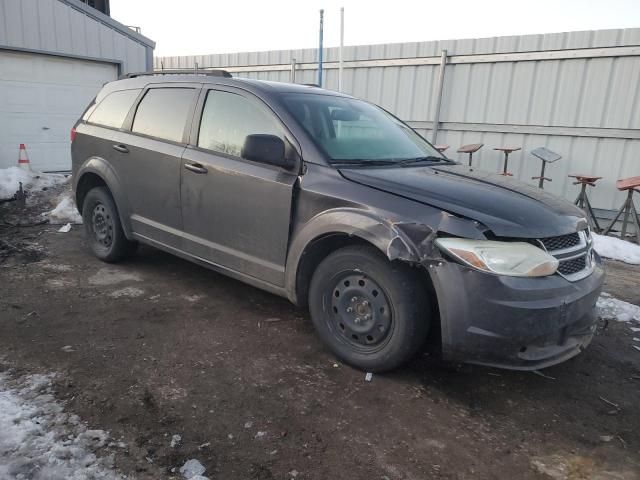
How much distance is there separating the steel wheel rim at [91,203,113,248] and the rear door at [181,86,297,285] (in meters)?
1.32

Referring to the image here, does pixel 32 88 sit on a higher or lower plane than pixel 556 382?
higher

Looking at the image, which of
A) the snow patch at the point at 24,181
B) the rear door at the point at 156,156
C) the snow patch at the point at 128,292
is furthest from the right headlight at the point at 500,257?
the snow patch at the point at 24,181

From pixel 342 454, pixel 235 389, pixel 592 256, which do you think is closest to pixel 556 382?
pixel 592 256

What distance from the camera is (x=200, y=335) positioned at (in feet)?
11.5

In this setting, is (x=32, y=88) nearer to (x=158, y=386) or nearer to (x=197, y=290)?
(x=197, y=290)

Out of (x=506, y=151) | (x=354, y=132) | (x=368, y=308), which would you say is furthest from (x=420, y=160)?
(x=506, y=151)

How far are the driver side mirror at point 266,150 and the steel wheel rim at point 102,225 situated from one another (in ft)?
7.42

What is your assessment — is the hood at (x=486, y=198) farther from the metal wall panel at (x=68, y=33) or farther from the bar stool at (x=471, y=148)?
the metal wall panel at (x=68, y=33)

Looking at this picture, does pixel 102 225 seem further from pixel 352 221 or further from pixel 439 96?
pixel 439 96

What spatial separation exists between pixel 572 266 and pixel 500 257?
58cm

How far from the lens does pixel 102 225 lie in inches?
196

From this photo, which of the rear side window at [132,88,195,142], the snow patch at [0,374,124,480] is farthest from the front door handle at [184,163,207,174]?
the snow patch at [0,374,124,480]

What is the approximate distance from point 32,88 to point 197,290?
808cm

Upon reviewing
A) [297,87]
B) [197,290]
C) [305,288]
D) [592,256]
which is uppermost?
[297,87]
